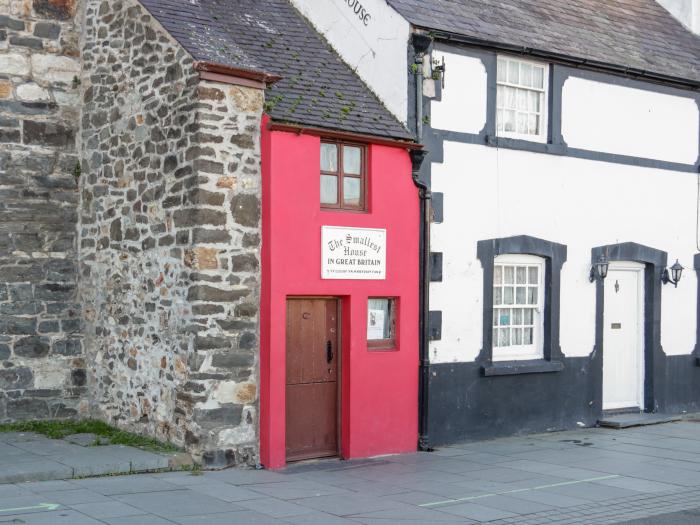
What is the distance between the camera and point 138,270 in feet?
40.8

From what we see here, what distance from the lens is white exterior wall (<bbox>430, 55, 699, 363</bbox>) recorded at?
1387 centimetres

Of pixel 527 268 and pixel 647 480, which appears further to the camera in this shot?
pixel 527 268

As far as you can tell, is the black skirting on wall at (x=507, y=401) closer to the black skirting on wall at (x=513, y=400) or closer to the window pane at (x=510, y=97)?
the black skirting on wall at (x=513, y=400)

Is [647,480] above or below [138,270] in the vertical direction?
below

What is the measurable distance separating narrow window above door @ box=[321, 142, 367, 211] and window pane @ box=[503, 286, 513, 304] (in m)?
2.96

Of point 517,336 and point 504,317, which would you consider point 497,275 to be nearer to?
point 504,317

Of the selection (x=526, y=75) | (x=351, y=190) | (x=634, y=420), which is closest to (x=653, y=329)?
(x=634, y=420)

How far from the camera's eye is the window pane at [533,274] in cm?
1493

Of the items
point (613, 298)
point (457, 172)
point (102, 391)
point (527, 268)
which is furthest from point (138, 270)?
point (613, 298)

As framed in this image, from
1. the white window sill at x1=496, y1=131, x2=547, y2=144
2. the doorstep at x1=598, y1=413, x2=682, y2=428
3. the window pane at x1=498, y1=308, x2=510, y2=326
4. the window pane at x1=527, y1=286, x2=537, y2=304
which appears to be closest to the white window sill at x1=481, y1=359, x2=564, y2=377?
the window pane at x1=498, y1=308, x2=510, y2=326

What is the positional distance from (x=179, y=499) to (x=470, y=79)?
740 centimetres

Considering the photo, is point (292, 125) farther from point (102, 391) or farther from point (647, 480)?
point (647, 480)

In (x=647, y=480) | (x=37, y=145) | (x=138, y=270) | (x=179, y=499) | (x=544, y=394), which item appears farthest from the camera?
(x=544, y=394)

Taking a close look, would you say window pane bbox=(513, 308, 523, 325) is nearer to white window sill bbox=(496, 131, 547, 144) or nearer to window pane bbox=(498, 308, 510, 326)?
window pane bbox=(498, 308, 510, 326)
